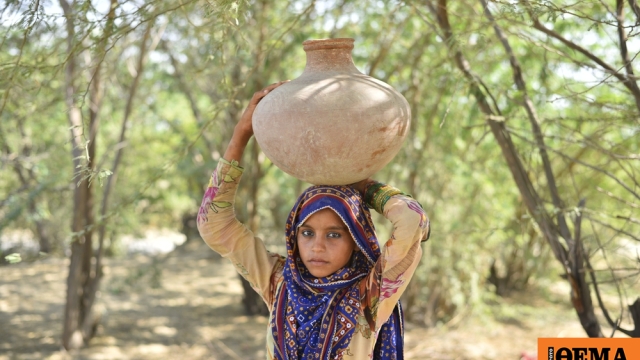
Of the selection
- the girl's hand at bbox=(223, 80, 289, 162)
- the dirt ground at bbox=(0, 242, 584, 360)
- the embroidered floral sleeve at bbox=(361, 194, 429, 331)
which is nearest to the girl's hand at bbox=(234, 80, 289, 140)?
the girl's hand at bbox=(223, 80, 289, 162)

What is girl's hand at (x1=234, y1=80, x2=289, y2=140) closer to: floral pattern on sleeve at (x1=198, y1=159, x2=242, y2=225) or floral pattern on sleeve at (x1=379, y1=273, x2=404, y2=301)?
floral pattern on sleeve at (x1=198, y1=159, x2=242, y2=225)

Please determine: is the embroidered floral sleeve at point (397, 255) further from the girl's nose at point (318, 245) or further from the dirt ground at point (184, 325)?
the dirt ground at point (184, 325)

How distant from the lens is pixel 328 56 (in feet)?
6.78

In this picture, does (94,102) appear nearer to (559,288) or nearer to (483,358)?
(483,358)

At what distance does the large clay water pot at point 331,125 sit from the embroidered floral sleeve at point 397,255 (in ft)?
0.53

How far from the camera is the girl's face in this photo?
2078mm

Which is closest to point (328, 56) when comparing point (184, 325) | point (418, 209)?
point (418, 209)

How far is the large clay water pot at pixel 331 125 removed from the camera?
1.86 meters

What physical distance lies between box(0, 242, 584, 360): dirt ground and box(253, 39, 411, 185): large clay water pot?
401 cm

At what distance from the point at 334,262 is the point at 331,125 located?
50 centimetres

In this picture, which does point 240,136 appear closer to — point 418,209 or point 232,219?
point 232,219

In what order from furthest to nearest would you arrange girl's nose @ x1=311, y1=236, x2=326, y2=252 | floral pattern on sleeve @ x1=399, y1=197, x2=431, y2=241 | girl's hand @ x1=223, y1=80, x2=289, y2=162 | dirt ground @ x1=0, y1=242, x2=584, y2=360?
dirt ground @ x1=0, y1=242, x2=584, y2=360 < girl's hand @ x1=223, y1=80, x2=289, y2=162 < girl's nose @ x1=311, y1=236, x2=326, y2=252 < floral pattern on sleeve @ x1=399, y1=197, x2=431, y2=241

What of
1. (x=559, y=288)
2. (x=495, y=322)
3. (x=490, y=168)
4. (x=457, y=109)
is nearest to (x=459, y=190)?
(x=490, y=168)

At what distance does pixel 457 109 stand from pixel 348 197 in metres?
4.36
